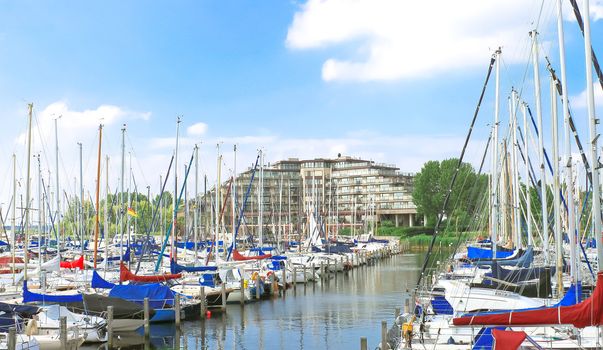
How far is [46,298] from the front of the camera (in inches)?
1443

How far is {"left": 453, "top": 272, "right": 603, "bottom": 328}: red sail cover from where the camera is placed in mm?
16531

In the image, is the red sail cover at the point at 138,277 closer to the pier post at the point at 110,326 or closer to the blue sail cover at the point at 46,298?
the blue sail cover at the point at 46,298

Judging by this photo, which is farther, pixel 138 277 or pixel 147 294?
pixel 138 277

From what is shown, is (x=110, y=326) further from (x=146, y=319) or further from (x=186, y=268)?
(x=186, y=268)

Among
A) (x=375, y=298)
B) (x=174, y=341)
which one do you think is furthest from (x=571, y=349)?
(x=375, y=298)

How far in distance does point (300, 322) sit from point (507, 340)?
79.0ft

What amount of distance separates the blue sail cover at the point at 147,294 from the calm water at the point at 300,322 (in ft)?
4.66

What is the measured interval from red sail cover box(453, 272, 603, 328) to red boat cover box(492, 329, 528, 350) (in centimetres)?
108

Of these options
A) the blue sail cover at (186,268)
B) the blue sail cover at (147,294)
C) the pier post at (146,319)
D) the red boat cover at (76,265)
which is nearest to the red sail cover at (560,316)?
the pier post at (146,319)

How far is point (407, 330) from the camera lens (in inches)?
985

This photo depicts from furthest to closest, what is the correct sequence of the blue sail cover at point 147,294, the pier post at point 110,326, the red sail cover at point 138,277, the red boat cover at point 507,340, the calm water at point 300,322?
the red sail cover at point 138,277 → the blue sail cover at point 147,294 → the calm water at point 300,322 → the pier post at point 110,326 → the red boat cover at point 507,340

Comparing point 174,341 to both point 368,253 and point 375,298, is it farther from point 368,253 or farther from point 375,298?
point 368,253

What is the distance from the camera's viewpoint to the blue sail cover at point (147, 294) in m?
37.7

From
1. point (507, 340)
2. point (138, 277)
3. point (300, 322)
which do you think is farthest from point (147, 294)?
point (507, 340)
